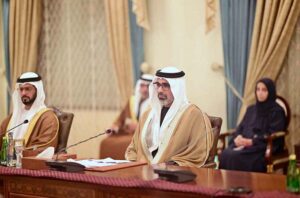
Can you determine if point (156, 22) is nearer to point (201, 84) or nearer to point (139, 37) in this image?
point (139, 37)

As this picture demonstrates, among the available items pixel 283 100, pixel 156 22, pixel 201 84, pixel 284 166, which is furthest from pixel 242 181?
pixel 156 22

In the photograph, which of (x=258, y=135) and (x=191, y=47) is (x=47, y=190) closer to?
(x=258, y=135)

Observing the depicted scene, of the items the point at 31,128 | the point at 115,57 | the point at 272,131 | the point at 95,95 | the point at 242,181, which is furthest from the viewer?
the point at 95,95

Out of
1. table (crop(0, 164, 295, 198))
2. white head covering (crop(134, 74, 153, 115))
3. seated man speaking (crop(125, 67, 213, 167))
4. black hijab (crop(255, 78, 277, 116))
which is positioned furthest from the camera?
white head covering (crop(134, 74, 153, 115))

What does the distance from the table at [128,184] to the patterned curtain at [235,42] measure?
9.01 feet

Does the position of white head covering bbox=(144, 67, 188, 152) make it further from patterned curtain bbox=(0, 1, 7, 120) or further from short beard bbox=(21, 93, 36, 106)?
patterned curtain bbox=(0, 1, 7, 120)

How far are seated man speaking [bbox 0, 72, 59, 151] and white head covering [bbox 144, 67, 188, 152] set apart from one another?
1035 mm

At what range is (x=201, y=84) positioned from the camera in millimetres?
6727

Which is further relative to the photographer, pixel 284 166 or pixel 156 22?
pixel 156 22

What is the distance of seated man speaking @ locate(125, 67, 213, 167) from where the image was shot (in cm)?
423

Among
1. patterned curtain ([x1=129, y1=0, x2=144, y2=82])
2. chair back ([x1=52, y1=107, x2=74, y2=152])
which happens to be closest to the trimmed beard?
chair back ([x1=52, y1=107, x2=74, y2=152])

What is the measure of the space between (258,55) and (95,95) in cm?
255

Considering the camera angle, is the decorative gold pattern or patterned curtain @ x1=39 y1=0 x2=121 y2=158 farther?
patterned curtain @ x1=39 y1=0 x2=121 y2=158

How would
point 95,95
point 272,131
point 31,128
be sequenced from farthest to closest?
1. point 95,95
2. point 272,131
3. point 31,128
